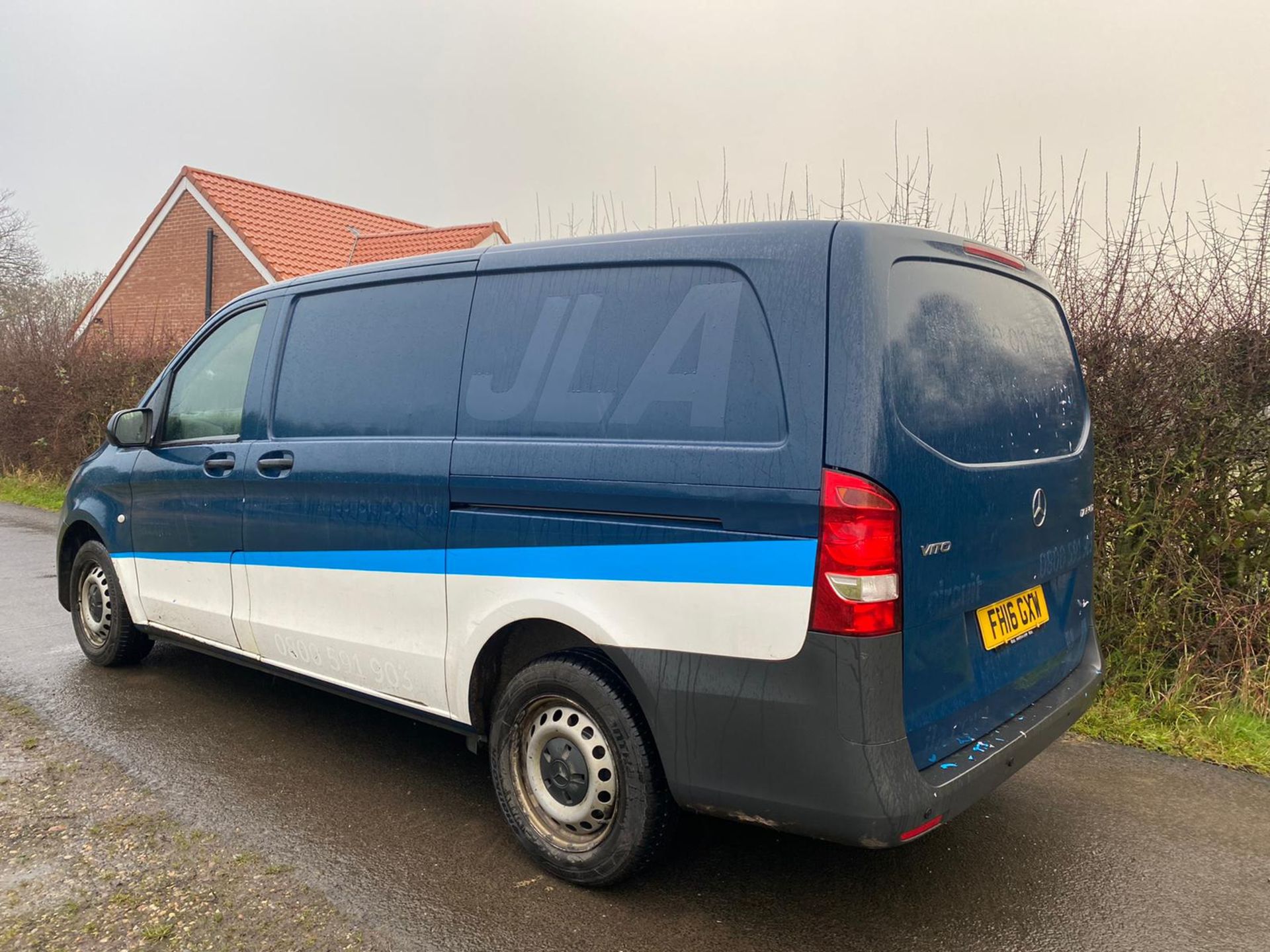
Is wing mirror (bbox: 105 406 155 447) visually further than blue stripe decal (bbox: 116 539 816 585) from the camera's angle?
Yes

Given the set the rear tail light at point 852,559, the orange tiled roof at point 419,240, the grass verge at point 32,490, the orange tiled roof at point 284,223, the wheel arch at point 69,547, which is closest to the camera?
the rear tail light at point 852,559

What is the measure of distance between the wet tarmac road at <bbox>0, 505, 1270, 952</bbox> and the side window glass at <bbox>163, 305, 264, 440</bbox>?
4.45ft

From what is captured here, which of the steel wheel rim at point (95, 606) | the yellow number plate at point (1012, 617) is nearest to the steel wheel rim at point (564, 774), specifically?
the yellow number plate at point (1012, 617)

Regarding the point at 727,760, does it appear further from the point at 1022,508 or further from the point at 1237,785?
the point at 1237,785

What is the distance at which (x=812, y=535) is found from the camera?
7.84ft

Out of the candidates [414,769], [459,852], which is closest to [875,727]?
[459,852]

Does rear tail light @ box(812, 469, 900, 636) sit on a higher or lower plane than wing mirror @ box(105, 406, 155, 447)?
lower

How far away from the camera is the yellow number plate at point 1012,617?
2785 millimetres

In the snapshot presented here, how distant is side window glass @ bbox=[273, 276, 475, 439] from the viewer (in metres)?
3.35

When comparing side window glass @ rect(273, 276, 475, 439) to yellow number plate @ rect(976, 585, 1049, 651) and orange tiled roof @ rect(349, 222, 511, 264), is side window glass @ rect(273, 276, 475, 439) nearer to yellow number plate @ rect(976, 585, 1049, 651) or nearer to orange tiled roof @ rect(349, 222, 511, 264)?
yellow number plate @ rect(976, 585, 1049, 651)

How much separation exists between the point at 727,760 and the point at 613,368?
118 centimetres

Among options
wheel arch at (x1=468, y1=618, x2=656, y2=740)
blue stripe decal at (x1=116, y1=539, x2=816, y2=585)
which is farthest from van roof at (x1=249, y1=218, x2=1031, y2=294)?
wheel arch at (x1=468, y1=618, x2=656, y2=740)

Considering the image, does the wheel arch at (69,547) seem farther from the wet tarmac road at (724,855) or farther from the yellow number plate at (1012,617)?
the yellow number plate at (1012,617)

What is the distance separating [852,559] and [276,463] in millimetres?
2502
